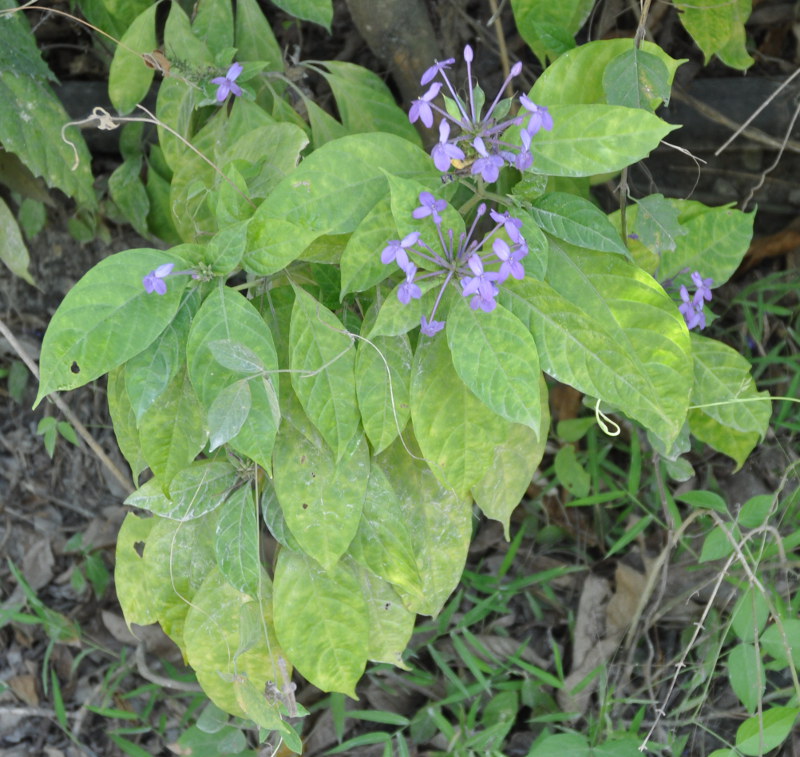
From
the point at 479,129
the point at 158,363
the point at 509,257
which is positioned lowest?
the point at 158,363

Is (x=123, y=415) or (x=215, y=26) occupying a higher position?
(x=215, y=26)

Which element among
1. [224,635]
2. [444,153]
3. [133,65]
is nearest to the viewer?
[444,153]

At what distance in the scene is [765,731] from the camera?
1196 millimetres

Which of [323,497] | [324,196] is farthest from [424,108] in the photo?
[323,497]

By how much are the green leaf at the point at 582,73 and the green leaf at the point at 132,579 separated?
0.91 meters

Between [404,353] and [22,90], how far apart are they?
87 cm

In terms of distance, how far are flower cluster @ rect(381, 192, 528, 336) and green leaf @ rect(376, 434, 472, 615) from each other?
32 centimetres

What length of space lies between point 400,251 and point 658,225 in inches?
19.5

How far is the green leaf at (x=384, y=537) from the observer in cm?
124

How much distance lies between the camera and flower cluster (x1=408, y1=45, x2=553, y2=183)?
36.9 inches

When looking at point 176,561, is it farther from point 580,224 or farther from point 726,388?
point 726,388

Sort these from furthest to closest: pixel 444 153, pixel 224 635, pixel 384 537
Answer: pixel 224 635 → pixel 384 537 → pixel 444 153

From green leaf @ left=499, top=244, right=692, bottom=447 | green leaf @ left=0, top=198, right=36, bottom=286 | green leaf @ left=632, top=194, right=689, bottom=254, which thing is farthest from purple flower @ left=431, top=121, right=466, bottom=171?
green leaf @ left=0, top=198, right=36, bottom=286

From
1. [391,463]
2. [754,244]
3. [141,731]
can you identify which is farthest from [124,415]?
[754,244]
